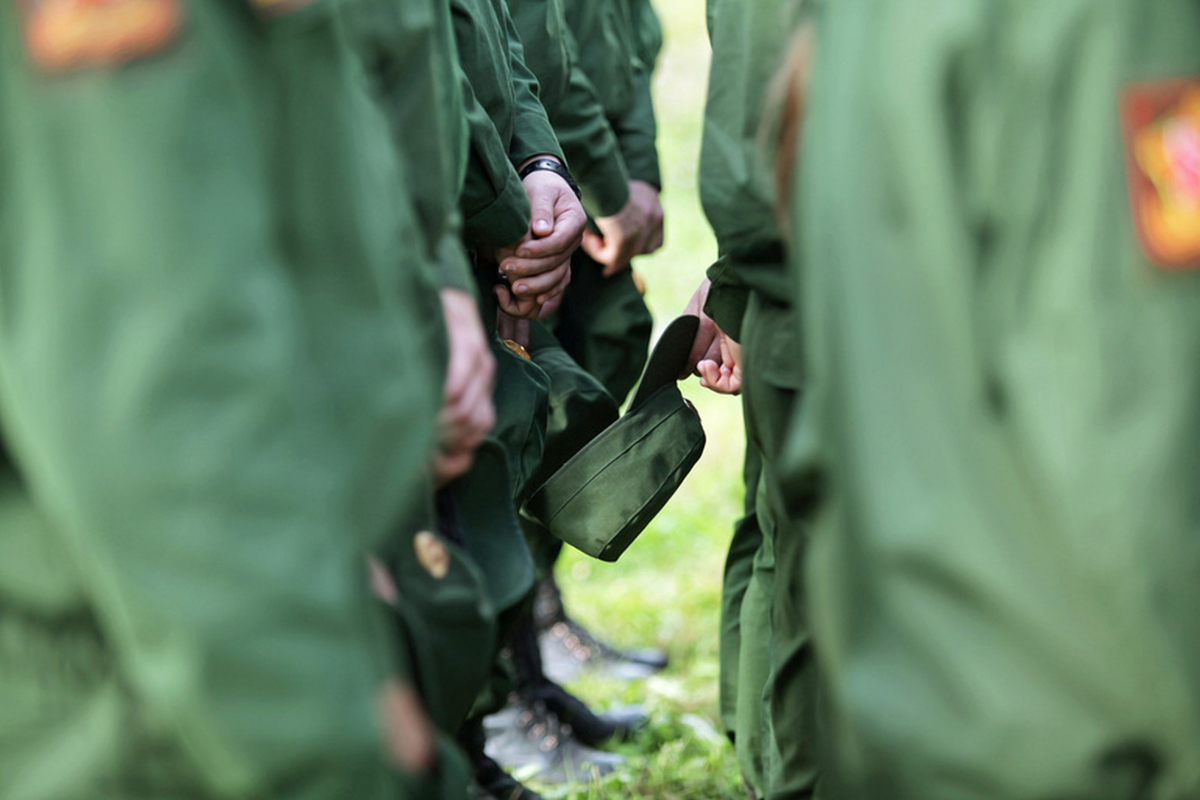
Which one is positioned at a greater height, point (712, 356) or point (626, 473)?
point (712, 356)

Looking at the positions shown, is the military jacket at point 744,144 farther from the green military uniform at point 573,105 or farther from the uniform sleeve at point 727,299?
the green military uniform at point 573,105

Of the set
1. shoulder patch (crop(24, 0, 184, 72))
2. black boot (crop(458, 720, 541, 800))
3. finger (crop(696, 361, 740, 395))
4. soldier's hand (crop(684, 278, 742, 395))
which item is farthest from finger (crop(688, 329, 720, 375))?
shoulder patch (crop(24, 0, 184, 72))

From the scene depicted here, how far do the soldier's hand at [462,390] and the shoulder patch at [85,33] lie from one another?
1.60 ft

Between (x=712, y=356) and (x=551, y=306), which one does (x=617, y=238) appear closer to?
(x=551, y=306)

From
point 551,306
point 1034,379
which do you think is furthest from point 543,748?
point 1034,379

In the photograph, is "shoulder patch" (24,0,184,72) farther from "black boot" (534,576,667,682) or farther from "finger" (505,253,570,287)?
"black boot" (534,576,667,682)

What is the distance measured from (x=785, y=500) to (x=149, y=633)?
752 millimetres

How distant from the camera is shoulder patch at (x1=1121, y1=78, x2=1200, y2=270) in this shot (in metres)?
1.08

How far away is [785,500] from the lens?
1.51m

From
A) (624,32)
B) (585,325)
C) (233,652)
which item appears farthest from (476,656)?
(624,32)

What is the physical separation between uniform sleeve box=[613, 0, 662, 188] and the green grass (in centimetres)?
14

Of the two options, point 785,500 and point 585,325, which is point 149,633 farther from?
point 585,325

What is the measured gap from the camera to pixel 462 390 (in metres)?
1.37

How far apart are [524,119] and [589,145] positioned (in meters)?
0.72
